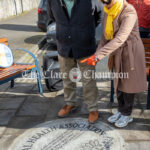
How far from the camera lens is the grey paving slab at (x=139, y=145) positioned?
2680mm

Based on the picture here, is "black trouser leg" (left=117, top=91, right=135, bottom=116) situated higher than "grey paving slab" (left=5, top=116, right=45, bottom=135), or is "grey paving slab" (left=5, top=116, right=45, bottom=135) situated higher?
"black trouser leg" (left=117, top=91, right=135, bottom=116)

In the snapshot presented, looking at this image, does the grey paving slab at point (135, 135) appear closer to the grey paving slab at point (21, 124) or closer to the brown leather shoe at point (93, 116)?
the brown leather shoe at point (93, 116)

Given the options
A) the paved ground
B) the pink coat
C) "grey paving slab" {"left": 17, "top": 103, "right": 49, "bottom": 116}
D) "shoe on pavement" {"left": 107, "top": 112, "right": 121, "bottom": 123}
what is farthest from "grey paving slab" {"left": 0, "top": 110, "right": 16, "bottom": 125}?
the pink coat

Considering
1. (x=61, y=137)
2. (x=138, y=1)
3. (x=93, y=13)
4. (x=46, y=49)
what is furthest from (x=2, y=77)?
(x=46, y=49)

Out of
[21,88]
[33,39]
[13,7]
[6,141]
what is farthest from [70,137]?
[13,7]

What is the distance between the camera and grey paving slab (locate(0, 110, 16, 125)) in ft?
11.2

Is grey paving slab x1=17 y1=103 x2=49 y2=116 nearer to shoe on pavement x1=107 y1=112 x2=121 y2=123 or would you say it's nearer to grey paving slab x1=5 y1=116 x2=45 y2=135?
grey paving slab x1=5 y1=116 x2=45 y2=135

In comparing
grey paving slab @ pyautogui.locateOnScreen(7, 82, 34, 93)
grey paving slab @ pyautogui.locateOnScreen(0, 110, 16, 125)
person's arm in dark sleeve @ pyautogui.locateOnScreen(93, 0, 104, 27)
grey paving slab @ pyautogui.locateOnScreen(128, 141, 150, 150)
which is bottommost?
grey paving slab @ pyautogui.locateOnScreen(7, 82, 34, 93)

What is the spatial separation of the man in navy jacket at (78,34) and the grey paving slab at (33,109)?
0.82 metres

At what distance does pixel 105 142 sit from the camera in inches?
111

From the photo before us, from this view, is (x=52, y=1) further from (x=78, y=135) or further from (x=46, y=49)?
(x=46, y=49)

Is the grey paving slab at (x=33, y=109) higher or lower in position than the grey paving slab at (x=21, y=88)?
higher

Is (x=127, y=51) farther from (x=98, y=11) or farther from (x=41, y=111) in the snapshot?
(x=41, y=111)

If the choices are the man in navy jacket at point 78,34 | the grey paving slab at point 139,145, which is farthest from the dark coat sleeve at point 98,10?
the grey paving slab at point 139,145
